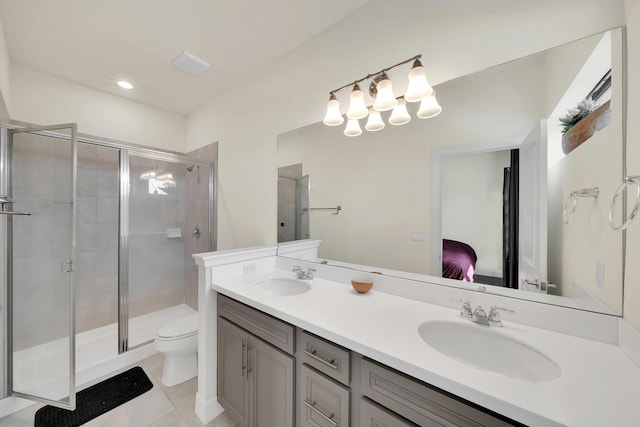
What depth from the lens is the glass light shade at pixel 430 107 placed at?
3.87ft

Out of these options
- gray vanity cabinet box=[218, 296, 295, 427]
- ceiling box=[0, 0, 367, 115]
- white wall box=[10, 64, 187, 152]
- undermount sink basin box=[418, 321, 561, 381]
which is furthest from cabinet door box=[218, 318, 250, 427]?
white wall box=[10, 64, 187, 152]

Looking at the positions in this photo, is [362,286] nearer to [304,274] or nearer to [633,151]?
[304,274]

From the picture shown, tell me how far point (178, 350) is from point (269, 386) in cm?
109

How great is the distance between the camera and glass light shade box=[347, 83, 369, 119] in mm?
1382

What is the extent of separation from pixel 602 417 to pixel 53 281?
294 centimetres

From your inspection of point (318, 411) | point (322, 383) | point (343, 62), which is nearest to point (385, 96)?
point (343, 62)

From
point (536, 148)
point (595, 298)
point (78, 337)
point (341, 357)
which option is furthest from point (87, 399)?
point (536, 148)

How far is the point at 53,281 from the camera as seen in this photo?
1.78m

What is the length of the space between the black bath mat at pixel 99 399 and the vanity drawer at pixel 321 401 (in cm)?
154

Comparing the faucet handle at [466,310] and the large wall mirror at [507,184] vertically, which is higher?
the large wall mirror at [507,184]

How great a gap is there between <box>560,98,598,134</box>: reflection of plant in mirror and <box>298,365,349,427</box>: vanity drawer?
1.33 m

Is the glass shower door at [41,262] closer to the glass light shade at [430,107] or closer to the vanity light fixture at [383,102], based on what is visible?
the vanity light fixture at [383,102]

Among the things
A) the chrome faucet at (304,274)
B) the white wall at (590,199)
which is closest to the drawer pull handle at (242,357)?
the chrome faucet at (304,274)

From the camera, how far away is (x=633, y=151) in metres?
0.74
